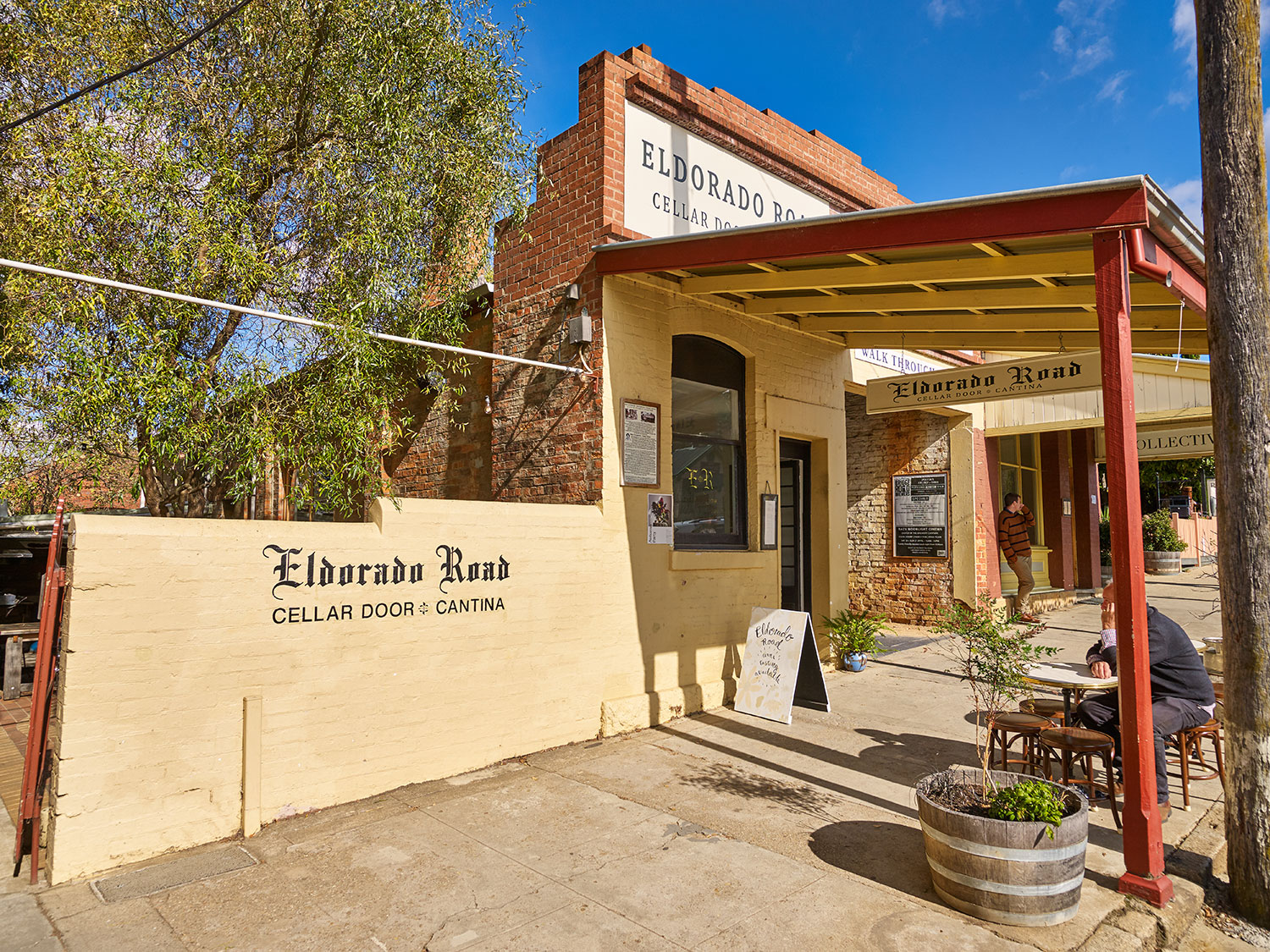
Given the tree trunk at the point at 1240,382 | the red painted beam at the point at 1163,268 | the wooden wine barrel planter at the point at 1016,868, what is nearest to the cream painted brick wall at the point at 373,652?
the wooden wine barrel planter at the point at 1016,868

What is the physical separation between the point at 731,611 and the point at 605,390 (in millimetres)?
2550

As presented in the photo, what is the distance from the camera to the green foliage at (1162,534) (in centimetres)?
2492

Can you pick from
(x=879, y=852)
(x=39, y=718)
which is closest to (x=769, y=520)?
(x=879, y=852)

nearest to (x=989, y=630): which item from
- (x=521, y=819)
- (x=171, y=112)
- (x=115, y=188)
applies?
(x=521, y=819)

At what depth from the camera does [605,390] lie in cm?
685

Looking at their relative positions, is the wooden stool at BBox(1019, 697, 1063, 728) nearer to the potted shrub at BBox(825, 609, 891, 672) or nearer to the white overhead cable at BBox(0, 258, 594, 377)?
the potted shrub at BBox(825, 609, 891, 672)

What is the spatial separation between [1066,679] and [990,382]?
12.4 ft

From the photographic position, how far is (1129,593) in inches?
158

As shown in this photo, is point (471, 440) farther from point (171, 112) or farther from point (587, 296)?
point (171, 112)

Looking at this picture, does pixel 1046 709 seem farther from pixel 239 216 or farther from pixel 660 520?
pixel 239 216

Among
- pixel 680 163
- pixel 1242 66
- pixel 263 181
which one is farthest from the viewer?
pixel 680 163

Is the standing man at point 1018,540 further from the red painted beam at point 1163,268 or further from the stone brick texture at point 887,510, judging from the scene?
the red painted beam at point 1163,268

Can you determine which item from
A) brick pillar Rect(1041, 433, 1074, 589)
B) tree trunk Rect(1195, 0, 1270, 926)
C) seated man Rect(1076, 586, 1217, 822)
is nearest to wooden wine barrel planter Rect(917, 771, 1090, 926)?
tree trunk Rect(1195, 0, 1270, 926)

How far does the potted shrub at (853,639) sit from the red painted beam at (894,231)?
4.75 m
